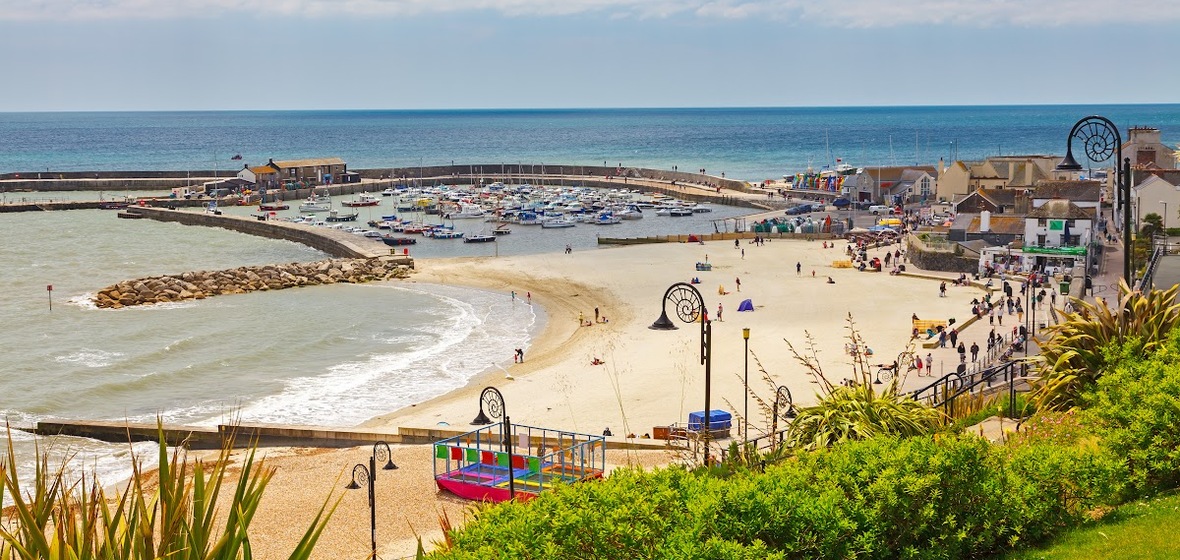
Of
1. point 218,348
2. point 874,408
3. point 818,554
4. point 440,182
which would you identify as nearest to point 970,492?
point 818,554

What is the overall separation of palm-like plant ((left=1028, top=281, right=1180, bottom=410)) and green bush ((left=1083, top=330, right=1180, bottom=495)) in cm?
217

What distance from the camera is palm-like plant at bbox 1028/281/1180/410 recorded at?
1449 centimetres

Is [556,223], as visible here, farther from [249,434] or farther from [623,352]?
[249,434]

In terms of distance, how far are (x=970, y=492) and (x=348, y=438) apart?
19181 mm

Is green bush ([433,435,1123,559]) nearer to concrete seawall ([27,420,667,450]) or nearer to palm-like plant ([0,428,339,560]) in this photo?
palm-like plant ([0,428,339,560])

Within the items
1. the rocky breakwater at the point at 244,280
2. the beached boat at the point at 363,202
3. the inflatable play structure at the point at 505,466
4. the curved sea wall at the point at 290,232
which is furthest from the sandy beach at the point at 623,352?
the beached boat at the point at 363,202

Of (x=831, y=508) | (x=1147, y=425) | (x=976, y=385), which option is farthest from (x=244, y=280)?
(x=831, y=508)

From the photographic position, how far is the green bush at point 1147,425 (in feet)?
35.4

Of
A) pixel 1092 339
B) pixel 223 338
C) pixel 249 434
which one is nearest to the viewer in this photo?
pixel 1092 339

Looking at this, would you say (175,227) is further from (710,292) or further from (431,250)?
(710,292)

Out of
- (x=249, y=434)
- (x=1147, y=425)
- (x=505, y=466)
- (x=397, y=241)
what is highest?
(x=1147, y=425)

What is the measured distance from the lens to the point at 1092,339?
14711mm

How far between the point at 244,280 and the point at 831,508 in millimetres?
48774

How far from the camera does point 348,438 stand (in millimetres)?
26375
